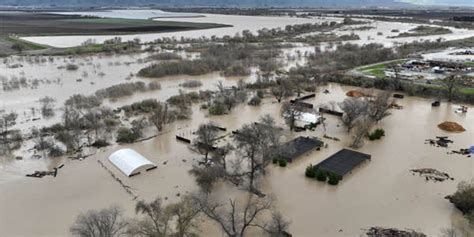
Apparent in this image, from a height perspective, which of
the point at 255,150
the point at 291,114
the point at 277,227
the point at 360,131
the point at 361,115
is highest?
the point at 255,150

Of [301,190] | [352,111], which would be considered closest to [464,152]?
[352,111]

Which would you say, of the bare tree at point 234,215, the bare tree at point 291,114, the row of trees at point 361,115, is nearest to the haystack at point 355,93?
the row of trees at point 361,115

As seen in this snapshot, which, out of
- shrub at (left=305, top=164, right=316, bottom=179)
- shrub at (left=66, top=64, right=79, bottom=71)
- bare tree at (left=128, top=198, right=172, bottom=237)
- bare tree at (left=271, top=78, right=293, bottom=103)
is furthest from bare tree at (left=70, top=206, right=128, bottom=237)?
shrub at (left=66, top=64, right=79, bottom=71)

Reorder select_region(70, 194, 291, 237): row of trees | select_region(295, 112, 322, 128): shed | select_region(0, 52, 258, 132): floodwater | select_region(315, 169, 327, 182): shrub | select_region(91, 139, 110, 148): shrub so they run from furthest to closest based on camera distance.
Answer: select_region(0, 52, 258, 132): floodwater
select_region(295, 112, 322, 128): shed
select_region(91, 139, 110, 148): shrub
select_region(315, 169, 327, 182): shrub
select_region(70, 194, 291, 237): row of trees

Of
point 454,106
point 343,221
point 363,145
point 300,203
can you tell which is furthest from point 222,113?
point 454,106

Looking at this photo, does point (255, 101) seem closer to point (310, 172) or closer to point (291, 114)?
point (291, 114)

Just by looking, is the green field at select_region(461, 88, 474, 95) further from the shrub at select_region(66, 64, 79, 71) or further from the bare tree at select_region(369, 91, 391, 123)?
the shrub at select_region(66, 64, 79, 71)

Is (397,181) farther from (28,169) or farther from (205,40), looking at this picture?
(205,40)
